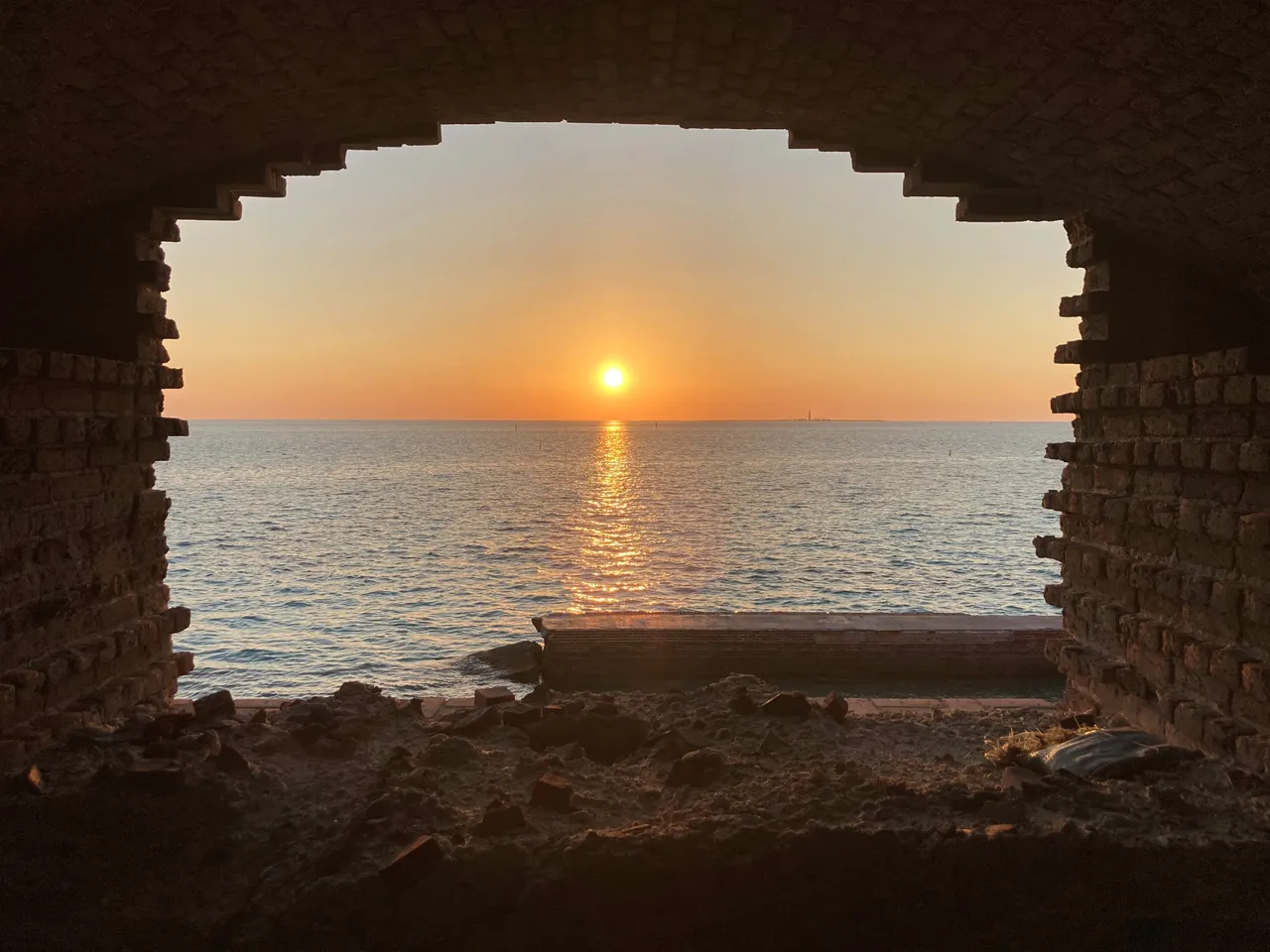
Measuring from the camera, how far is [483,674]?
74.8ft

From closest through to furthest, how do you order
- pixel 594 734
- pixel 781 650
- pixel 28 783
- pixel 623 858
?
pixel 623 858 → pixel 28 783 → pixel 594 734 → pixel 781 650

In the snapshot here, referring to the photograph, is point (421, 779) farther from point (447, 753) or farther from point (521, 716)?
point (521, 716)

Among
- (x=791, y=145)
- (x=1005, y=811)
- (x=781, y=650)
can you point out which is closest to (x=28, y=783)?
(x=1005, y=811)

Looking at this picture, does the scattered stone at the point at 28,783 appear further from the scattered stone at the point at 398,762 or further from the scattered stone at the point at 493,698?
the scattered stone at the point at 493,698

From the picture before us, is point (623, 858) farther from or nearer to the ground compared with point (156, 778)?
nearer to the ground

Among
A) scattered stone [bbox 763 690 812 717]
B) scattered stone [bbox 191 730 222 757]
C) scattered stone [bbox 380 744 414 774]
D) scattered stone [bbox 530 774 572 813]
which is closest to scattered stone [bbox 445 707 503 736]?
scattered stone [bbox 380 744 414 774]

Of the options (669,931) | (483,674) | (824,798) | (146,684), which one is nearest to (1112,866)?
(824,798)

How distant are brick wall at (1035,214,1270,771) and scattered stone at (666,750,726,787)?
12.9 feet

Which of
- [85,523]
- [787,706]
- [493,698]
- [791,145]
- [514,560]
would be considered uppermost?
[791,145]

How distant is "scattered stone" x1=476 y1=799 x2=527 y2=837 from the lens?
A: 5871 millimetres

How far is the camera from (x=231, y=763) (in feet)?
21.7

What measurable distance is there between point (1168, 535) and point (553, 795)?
19.0 feet

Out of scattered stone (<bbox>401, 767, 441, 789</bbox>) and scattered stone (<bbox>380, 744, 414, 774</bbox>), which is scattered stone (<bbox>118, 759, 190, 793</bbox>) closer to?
scattered stone (<bbox>380, 744, 414, 774</bbox>)

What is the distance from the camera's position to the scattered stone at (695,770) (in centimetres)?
669
